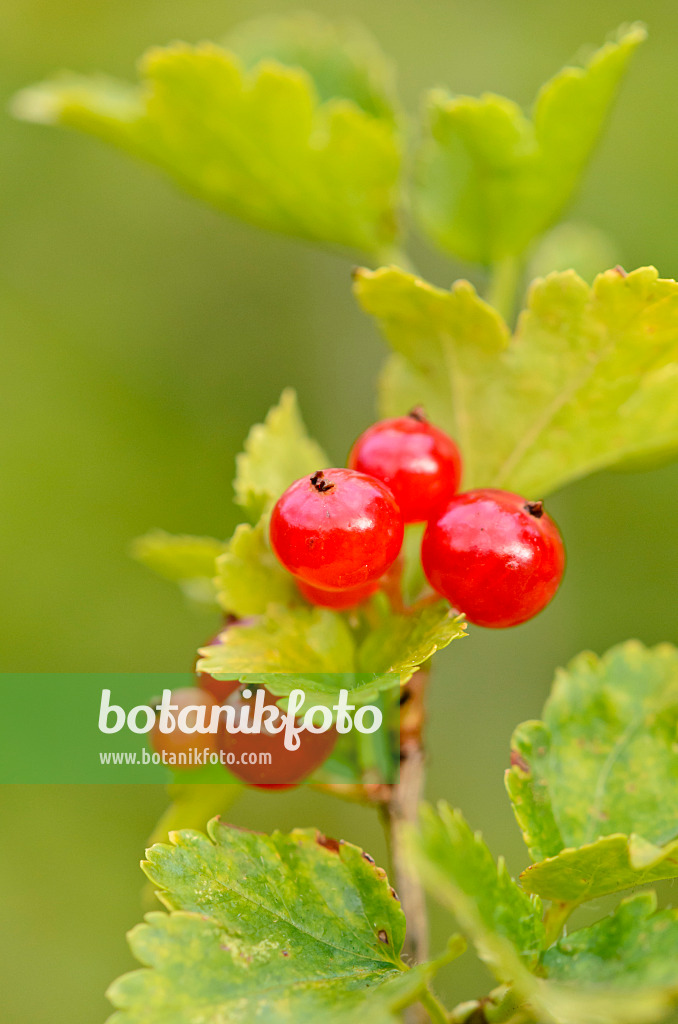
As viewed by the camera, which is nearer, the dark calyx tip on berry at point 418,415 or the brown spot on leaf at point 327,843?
the brown spot on leaf at point 327,843

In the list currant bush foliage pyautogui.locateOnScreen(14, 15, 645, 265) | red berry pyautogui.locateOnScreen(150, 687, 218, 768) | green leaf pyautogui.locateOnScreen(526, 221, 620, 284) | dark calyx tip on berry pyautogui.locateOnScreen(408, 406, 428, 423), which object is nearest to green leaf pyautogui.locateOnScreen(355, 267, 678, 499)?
dark calyx tip on berry pyautogui.locateOnScreen(408, 406, 428, 423)

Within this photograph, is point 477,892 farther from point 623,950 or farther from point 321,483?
point 321,483

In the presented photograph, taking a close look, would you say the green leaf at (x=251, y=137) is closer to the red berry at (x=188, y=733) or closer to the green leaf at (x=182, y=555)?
the green leaf at (x=182, y=555)

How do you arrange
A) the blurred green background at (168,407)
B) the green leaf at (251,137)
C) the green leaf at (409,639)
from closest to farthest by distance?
the green leaf at (409,639) < the green leaf at (251,137) < the blurred green background at (168,407)

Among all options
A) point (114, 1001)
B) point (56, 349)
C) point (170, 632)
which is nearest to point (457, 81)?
point (56, 349)

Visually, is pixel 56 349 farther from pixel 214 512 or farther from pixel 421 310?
pixel 421 310

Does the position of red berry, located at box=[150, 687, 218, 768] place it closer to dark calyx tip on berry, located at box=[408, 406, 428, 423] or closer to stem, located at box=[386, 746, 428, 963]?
stem, located at box=[386, 746, 428, 963]
